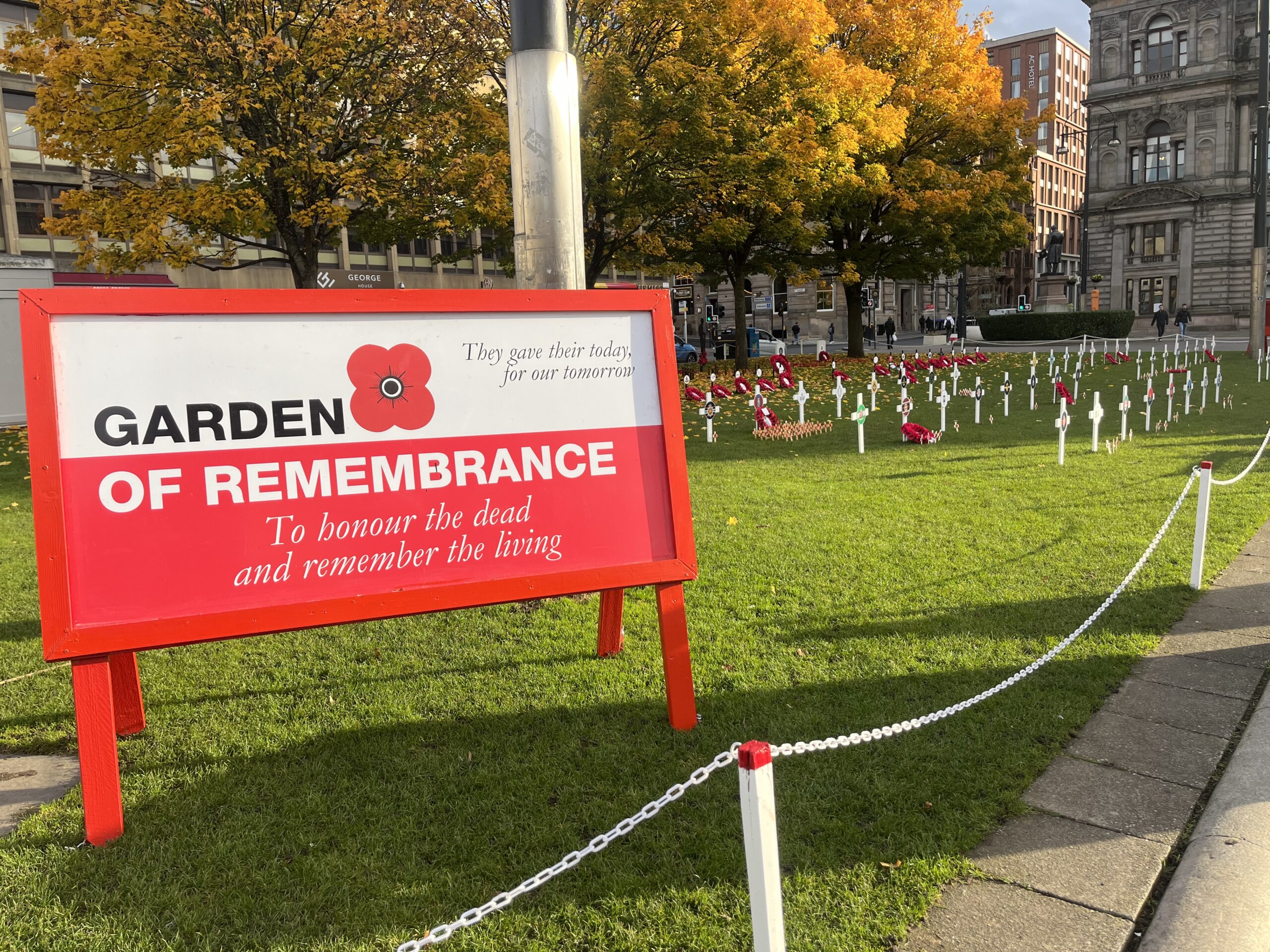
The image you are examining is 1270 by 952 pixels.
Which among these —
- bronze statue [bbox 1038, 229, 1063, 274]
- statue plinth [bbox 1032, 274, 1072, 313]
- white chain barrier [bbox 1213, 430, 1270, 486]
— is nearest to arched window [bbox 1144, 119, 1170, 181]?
statue plinth [bbox 1032, 274, 1072, 313]

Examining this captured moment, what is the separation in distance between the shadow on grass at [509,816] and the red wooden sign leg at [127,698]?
0.37 feet

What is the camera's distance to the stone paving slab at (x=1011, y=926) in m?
2.86

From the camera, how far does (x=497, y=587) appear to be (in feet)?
13.3

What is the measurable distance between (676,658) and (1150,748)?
2094 mm

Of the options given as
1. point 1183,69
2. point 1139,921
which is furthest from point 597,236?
point 1183,69

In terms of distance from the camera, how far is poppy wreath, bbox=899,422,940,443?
12.9 metres

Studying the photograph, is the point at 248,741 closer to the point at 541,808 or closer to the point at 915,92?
the point at 541,808

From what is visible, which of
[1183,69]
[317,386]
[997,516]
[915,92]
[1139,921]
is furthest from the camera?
[1183,69]

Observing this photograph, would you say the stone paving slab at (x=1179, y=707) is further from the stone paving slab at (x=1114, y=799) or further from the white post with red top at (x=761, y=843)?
the white post with red top at (x=761, y=843)

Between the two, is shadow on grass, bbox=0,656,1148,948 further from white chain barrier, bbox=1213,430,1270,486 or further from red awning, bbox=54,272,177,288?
red awning, bbox=54,272,177,288

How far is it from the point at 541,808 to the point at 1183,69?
75.8 meters

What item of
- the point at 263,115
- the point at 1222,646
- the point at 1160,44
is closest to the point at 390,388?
the point at 1222,646

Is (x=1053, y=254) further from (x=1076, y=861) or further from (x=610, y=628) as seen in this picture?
(x=1076, y=861)

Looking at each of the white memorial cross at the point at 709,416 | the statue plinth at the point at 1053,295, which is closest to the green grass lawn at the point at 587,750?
the white memorial cross at the point at 709,416
